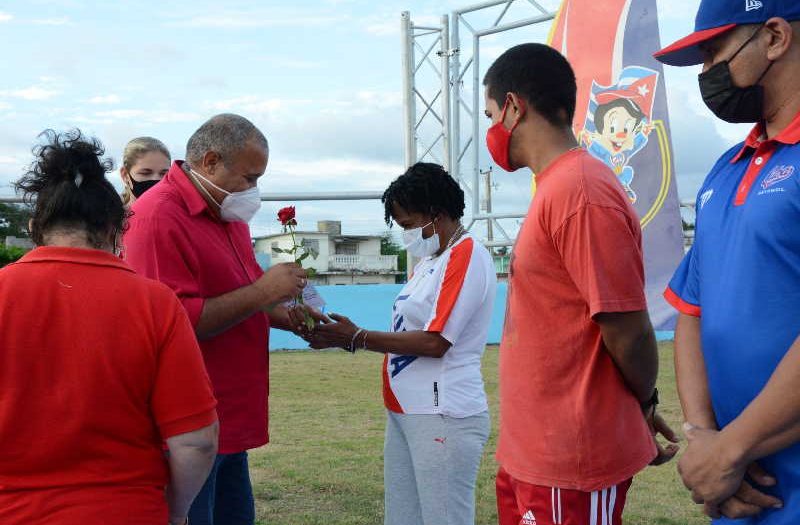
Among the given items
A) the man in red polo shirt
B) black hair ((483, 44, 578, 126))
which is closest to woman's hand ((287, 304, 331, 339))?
the man in red polo shirt

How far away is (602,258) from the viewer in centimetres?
220

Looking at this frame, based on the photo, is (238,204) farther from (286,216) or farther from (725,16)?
(725,16)

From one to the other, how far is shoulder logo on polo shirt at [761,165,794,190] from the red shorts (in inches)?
37.1

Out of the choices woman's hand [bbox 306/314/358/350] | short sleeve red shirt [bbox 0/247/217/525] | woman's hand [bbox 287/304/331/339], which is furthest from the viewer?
woman's hand [bbox 306/314/358/350]

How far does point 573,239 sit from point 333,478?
195 inches

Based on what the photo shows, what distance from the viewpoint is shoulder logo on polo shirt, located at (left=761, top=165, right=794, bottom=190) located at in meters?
1.81

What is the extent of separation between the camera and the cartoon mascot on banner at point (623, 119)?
8062mm

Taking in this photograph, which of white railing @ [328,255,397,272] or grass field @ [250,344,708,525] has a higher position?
grass field @ [250,344,708,525]

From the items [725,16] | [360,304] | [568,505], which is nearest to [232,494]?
[568,505]

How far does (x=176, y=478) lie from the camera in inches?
88.7

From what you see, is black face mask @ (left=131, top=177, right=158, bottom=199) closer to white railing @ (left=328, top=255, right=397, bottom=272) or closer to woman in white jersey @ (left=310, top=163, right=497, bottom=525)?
woman in white jersey @ (left=310, top=163, right=497, bottom=525)

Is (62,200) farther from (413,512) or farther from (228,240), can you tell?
(413,512)

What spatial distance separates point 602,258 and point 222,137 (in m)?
1.61

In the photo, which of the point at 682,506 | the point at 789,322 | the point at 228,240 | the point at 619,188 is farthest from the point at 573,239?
the point at 682,506
